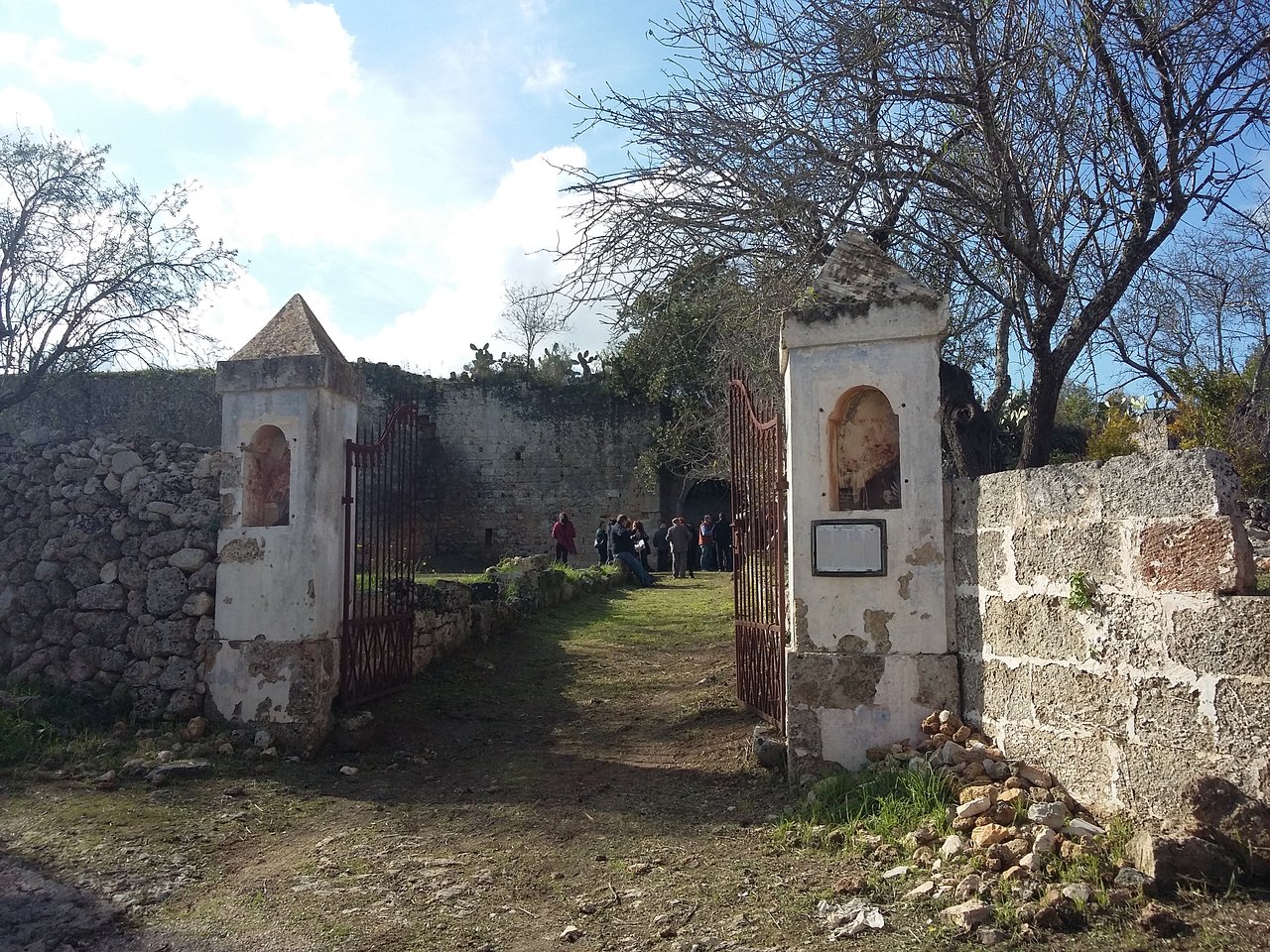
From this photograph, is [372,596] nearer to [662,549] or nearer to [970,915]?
[970,915]

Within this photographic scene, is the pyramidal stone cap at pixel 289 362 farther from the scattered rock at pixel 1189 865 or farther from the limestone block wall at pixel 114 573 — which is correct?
the scattered rock at pixel 1189 865

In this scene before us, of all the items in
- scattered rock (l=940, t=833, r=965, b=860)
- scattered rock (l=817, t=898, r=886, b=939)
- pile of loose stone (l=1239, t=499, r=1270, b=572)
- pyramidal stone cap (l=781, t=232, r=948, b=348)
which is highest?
pyramidal stone cap (l=781, t=232, r=948, b=348)

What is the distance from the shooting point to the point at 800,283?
22.9ft

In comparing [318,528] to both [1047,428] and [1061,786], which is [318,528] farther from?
[1047,428]

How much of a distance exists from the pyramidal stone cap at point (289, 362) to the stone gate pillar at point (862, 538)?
3091mm

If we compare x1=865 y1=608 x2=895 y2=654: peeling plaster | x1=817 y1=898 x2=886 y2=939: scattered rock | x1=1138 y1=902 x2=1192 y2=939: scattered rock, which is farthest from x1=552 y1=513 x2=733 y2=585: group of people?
x1=1138 y1=902 x2=1192 y2=939: scattered rock

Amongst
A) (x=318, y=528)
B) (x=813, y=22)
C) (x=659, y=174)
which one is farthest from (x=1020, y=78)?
(x=318, y=528)

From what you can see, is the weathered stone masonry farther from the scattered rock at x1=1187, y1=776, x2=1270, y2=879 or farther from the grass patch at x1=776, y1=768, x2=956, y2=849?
the scattered rock at x1=1187, y1=776, x2=1270, y2=879

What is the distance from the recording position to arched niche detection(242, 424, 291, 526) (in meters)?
6.32

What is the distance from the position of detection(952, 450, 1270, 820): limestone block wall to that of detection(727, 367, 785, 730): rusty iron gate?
127 centimetres

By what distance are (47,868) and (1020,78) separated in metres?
6.80

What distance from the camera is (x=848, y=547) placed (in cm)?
488

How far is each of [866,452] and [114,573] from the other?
512 centimetres

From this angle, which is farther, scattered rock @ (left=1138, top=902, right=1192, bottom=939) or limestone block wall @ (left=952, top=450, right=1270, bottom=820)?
limestone block wall @ (left=952, top=450, right=1270, bottom=820)
